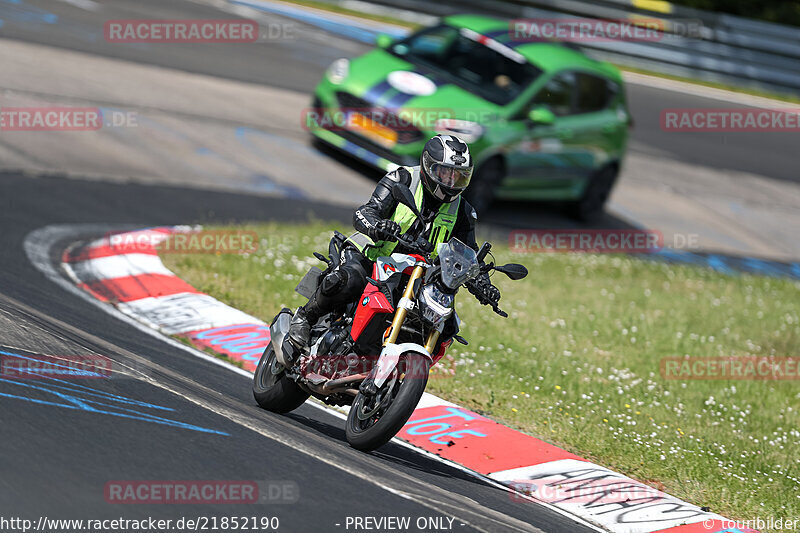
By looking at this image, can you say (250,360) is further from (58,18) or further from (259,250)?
(58,18)

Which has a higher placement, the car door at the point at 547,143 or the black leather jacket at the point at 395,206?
the black leather jacket at the point at 395,206

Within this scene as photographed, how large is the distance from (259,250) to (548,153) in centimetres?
505

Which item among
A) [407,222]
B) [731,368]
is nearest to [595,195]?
[731,368]

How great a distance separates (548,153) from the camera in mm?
14336

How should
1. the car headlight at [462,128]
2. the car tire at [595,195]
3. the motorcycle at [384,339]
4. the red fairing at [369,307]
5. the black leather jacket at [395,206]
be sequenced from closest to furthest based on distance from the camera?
the motorcycle at [384,339], the red fairing at [369,307], the black leather jacket at [395,206], the car headlight at [462,128], the car tire at [595,195]

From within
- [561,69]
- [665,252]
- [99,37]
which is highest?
[561,69]

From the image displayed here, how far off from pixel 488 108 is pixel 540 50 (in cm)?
153

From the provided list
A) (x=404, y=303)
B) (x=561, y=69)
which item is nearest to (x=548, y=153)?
(x=561, y=69)

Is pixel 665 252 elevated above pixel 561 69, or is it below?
below

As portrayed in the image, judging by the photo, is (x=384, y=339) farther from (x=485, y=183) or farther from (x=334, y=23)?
(x=334, y=23)

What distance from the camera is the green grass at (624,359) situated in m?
7.48

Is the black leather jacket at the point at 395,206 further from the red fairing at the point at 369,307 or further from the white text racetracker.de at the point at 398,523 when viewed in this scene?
the white text racetracker.de at the point at 398,523

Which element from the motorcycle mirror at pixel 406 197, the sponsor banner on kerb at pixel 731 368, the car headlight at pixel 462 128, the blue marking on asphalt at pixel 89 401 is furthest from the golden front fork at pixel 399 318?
the car headlight at pixel 462 128

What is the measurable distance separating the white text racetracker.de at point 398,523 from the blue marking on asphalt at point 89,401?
1131 mm
